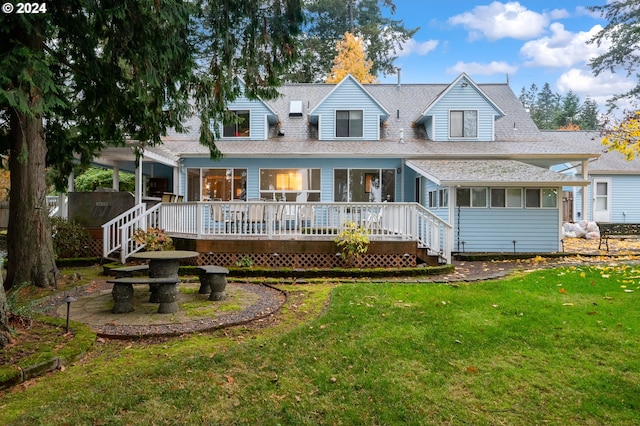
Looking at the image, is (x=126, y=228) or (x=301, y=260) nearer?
(x=301, y=260)

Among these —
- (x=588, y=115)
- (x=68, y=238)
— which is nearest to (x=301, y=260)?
(x=68, y=238)

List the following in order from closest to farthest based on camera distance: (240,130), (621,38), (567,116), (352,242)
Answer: (352,242), (240,130), (621,38), (567,116)

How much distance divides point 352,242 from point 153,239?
506 cm

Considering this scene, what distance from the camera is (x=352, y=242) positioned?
894 cm

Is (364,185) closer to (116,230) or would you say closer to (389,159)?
(389,159)

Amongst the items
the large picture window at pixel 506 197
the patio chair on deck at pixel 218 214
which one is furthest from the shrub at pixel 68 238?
the large picture window at pixel 506 197

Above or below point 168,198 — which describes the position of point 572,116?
above

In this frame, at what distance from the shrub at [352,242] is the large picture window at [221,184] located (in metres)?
6.58

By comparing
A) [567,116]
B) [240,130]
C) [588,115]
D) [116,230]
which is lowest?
[116,230]

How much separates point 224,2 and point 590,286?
327 inches

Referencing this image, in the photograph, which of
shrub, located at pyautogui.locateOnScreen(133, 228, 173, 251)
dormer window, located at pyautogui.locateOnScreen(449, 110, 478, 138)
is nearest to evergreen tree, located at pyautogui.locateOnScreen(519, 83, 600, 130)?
dormer window, located at pyautogui.locateOnScreen(449, 110, 478, 138)

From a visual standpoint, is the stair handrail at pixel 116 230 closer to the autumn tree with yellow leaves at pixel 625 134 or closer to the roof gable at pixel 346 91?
the roof gable at pixel 346 91

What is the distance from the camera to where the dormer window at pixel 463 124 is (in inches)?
589

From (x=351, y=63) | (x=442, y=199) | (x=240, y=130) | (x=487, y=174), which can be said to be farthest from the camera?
(x=351, y=63)
